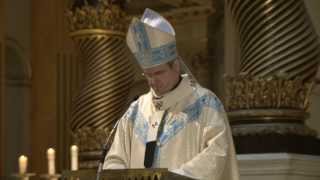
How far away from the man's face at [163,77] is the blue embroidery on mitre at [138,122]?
174mm

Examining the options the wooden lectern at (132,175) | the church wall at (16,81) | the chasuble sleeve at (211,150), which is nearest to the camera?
the wooden lectern at (132,175)

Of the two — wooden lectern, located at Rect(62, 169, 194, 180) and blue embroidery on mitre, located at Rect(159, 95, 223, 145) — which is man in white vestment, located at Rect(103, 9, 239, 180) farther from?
wooden lectern, located at Rect(62, 169, 194, 180)

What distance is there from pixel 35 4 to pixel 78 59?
90 centimetres

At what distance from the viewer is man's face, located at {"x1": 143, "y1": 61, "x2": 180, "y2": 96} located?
4309 mm

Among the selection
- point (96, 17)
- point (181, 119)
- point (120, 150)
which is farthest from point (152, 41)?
point (96, 17)

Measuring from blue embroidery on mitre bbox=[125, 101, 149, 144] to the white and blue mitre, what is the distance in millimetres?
300

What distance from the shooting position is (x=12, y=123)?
43.3 feet

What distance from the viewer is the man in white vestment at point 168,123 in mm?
4305

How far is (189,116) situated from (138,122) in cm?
24

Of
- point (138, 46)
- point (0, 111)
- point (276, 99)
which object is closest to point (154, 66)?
point (138, 46)

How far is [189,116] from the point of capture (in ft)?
14.6

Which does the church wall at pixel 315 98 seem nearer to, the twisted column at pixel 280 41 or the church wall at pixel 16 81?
the twisted column at pixel 280 41

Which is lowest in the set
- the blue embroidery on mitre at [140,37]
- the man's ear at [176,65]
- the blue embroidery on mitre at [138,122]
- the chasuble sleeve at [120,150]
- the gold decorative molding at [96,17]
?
the chasuble sleeve at [120,150]

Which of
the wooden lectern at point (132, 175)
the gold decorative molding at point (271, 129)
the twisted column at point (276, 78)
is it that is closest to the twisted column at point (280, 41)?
the twisted column at point (276, 78)
